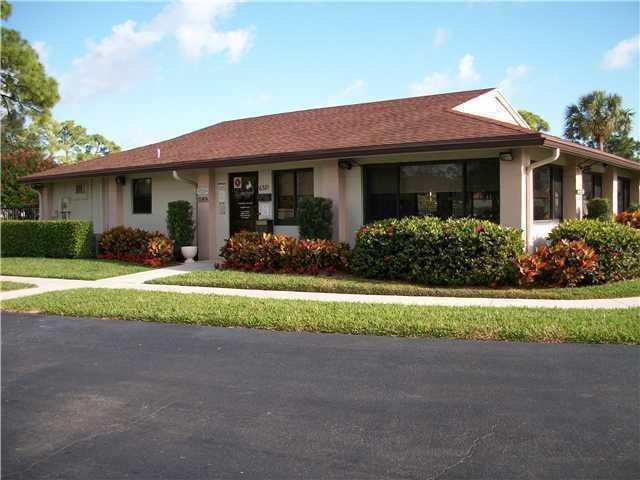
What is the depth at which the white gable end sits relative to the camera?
54.5ft

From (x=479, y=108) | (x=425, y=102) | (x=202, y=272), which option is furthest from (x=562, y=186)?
(x=202, y=272)

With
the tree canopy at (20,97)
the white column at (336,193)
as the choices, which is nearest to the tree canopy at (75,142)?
the tree canopy at (20,97)

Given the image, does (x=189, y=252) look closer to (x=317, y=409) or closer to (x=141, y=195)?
(x=141, y=195)

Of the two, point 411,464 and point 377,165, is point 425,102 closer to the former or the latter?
point 377,165

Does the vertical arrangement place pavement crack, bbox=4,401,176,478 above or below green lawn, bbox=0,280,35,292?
below

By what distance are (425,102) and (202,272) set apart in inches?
326

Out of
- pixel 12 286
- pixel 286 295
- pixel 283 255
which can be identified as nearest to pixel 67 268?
pixel 12 286

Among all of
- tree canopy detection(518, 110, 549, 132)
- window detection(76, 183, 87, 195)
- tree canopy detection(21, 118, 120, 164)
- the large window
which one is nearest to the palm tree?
tree canopy detection(518, 110, 549, 132)

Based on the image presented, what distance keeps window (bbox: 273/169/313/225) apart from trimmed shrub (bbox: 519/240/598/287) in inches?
243

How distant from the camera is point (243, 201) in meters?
16.5

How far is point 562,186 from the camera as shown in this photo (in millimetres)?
15438

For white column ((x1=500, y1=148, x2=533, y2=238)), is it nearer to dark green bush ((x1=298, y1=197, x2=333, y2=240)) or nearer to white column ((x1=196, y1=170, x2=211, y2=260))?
dark green bush ((x1=298, y1=197, x2=333, y2=240))

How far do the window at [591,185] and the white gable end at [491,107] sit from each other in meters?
3.15

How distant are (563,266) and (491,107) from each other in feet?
26.9
